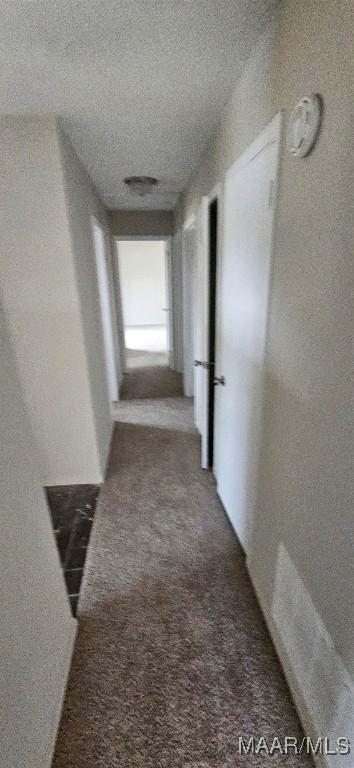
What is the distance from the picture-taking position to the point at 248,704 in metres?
1.17

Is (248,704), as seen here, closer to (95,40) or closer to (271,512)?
(271,512)

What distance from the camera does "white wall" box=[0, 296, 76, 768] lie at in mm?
815

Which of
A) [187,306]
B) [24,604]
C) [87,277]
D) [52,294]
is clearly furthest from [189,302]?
[24,604]

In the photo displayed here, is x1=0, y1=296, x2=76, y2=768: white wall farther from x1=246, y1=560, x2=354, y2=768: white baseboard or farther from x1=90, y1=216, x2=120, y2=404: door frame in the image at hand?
x1=90, y1=216, x2=120, y2=404: door frame

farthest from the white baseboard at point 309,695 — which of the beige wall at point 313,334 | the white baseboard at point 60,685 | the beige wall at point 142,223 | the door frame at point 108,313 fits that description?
the beige wall at point 142,223

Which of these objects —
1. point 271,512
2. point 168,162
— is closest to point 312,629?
point 271,512

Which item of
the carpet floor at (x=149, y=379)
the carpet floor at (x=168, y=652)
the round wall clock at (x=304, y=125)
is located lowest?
the carpet floor at (x=168, y=652)

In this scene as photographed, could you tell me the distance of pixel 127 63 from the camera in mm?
1275

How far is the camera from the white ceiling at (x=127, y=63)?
3.33ft

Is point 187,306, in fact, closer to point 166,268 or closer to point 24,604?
point 166,268

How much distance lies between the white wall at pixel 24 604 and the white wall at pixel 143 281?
7.01 m

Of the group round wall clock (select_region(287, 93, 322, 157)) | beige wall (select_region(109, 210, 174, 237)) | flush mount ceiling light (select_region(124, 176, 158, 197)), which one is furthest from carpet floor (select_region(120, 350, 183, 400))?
round wall clock (select_region(287, 93, 322, 157))

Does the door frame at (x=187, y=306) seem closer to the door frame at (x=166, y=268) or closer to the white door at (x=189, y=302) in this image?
the white door at (x=189, y=302)

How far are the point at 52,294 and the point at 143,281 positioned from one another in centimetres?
658
